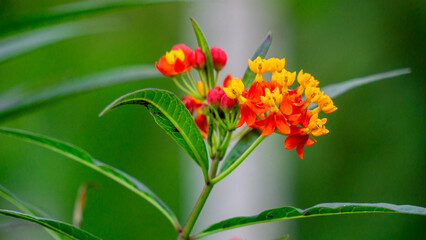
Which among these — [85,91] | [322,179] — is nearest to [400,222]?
[322,179]

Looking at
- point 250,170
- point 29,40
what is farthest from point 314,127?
point 250,170

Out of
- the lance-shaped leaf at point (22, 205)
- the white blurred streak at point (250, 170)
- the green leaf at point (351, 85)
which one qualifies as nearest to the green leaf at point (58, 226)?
the lance-shaped leaf at point (22, 205)

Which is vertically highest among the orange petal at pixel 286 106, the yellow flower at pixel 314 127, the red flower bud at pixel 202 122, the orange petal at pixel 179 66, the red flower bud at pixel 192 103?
the orange petal at pixel 179 66

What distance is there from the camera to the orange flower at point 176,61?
0.49 m

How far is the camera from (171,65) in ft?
1.61

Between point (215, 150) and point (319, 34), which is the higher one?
point (319, 34)

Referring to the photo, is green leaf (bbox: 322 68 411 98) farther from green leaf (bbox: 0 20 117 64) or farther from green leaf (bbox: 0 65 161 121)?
green leaf (bbox: 0 20 117 64)

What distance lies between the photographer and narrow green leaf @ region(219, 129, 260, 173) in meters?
0.49

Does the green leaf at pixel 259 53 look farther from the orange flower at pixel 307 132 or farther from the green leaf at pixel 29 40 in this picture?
the green leaf at pixel 29 40

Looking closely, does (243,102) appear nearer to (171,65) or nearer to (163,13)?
(171,65)

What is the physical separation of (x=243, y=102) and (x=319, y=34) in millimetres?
2004

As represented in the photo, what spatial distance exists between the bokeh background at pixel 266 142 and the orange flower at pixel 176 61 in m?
1.19

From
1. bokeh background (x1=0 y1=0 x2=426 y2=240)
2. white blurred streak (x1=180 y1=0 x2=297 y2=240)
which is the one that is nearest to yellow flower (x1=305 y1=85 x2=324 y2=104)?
bokeh background (x1=0 y1=0 x2=426 y2=240)

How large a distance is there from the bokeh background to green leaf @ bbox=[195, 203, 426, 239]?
121 cm
